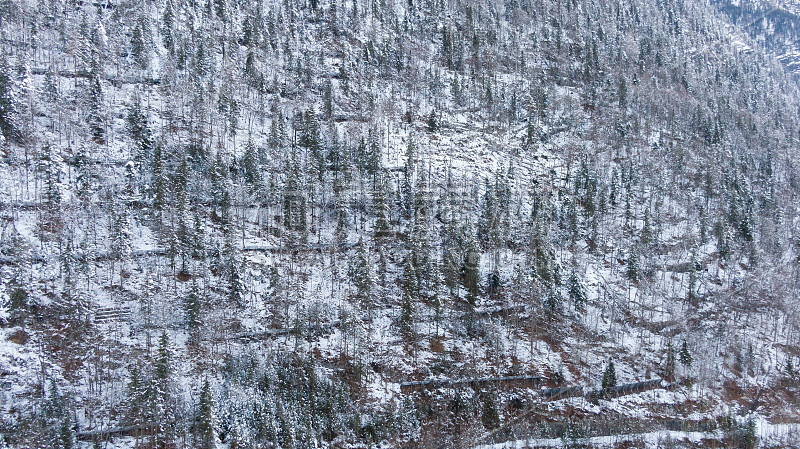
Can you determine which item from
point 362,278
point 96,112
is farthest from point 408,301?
point 96,112

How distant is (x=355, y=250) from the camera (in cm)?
9056

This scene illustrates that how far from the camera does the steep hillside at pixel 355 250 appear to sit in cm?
6562

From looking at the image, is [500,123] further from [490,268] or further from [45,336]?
[45,336]

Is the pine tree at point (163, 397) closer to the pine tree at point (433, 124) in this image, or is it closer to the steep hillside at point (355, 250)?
the steep hillside at point (355, 250)

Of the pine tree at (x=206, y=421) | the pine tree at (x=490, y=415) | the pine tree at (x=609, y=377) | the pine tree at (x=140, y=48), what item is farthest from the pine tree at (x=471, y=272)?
the pine tree at (x=140, y=48)

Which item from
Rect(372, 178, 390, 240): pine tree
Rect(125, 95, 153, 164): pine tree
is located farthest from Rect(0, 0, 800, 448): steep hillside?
Rect(372, 178, 390, 240): pine tree

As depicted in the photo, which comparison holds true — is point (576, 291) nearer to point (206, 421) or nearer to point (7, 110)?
point (206, 421)

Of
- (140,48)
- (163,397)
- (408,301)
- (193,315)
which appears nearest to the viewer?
(163,397)

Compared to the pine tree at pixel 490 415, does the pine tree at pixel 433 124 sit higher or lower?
higher

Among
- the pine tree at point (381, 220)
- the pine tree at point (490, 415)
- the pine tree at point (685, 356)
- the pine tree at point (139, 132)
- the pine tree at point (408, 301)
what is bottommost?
the pine tree at point (490, 415)

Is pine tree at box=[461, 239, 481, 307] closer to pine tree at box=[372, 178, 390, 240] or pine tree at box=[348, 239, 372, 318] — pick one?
pine tree at box=[372, 178, 390, 240]

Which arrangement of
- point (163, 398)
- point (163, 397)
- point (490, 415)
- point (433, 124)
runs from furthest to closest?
point (433, 124) < point (490, 415) < point (163, 397) < point (163, 398)

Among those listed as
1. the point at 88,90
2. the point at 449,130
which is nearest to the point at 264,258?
the point at 88,90

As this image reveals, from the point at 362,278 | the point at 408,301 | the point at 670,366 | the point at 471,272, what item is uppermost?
the point at 471,272
